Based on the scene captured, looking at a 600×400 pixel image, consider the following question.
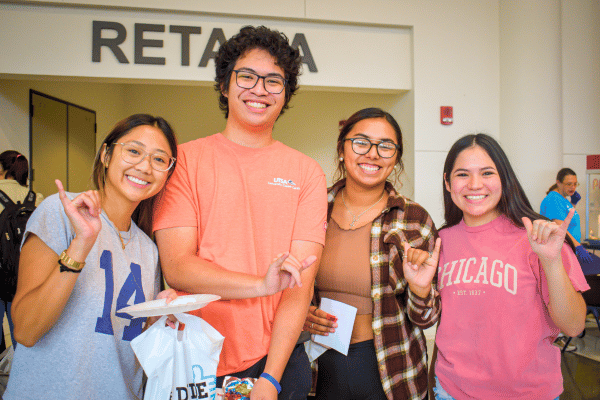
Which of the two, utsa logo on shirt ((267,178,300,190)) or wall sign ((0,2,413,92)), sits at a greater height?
wall sign ((0,2,413,92))

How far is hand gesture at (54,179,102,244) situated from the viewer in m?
1.15

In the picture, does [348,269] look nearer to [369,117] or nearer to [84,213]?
[369,117]

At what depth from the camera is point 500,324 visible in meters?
1.52

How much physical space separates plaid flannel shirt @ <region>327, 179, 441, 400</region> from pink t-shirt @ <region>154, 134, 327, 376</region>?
0.40m

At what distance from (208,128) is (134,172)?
6.99 meters

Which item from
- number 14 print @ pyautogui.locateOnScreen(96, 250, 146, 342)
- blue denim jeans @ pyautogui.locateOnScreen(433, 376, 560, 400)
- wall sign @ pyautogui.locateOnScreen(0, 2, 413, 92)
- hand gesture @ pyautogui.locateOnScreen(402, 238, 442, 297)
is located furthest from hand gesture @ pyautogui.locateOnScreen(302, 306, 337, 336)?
wall sign @ pyautogui.locateOnScreen(0, 2, 413, 92)

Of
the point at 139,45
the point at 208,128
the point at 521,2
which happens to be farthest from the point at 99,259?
the point at 208,128

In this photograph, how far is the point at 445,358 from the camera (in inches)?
63.6

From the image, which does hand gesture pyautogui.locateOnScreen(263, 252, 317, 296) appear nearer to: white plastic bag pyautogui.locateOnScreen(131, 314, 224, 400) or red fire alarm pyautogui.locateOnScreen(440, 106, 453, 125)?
white plastic bag pyautogui.locateOnScreen(131, 314, 224, 400)

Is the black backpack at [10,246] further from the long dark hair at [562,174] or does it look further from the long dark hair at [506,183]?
the long dark hair at [562,174]

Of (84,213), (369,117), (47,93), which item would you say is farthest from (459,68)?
(47,93)

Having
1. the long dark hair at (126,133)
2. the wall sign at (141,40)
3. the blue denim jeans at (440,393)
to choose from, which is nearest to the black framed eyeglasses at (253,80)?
the long dark hair at (126,133)

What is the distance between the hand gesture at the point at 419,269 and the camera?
1.55m

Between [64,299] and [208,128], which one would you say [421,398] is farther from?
[208,128]
